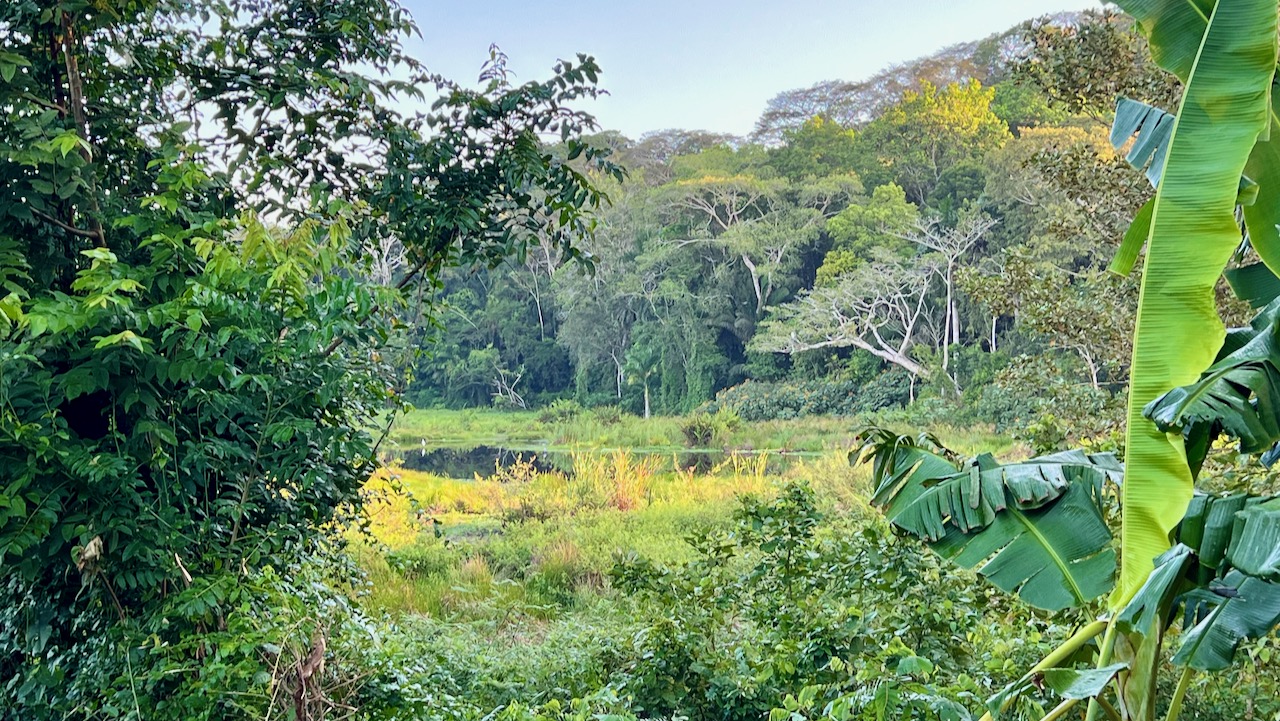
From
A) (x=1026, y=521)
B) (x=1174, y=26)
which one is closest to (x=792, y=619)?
(x=1026, y=521)

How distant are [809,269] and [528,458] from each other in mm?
4905

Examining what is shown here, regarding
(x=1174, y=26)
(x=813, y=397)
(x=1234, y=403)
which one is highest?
(x=1174, y=26)

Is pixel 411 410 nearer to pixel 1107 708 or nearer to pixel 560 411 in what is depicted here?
Answer: pixel 1107 708

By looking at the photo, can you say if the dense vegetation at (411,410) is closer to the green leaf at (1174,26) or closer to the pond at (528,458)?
the green leaf at (1174,26)

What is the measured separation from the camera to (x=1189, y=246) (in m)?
1.04

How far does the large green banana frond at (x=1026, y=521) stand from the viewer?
45.4 inches

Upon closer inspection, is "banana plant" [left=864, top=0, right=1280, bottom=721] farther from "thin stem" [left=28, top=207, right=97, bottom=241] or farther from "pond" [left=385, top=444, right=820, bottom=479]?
"pond" [left=385, top=444, right=820, bottom=479]

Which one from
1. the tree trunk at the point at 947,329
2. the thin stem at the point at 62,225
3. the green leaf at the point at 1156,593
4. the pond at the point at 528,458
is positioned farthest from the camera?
the tree trunk at the point at 947,329

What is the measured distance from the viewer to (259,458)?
1726 mm

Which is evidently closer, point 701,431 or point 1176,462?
point 1176,462

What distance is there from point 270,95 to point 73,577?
4.39ft

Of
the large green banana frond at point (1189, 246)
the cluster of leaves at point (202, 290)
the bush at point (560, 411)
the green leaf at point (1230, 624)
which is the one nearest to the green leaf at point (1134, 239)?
the large green banana frond at point (1189, 246)

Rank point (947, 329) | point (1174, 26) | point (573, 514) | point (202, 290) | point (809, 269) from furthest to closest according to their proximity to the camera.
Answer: point (809, 269) → point (947, 329) → point (573, 514) → point (202, 290) → point (1174, 26)

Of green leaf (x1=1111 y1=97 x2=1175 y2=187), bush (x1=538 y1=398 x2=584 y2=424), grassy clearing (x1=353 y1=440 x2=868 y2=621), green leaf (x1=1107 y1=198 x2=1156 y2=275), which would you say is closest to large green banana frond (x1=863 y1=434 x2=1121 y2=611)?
green leaf (x1=1107 y1=198 x2=1156 y2=275)
